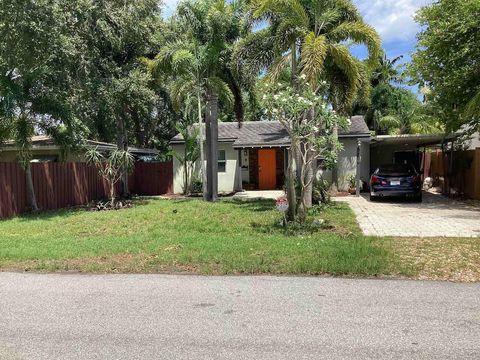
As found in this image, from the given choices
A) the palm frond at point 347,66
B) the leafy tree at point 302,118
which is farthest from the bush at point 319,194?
the leafy tree at point 302,118

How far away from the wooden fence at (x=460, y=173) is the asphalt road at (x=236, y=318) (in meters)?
12.4

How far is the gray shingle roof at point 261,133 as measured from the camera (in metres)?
22.3

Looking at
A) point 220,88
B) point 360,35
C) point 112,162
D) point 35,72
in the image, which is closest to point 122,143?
point 112,162

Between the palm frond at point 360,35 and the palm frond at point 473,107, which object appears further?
the palm frond at point 360,35

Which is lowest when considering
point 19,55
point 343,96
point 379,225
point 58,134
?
point 379,225

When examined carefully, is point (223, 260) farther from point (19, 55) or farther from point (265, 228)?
point (19, 55)

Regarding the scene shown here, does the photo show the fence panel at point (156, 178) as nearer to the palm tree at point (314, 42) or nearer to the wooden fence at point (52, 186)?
the wooden fence at point (52, 186)

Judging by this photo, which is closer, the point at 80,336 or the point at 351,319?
the point at 80,336

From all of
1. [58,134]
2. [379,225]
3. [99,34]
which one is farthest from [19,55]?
[379,225]

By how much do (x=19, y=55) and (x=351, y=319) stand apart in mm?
12447

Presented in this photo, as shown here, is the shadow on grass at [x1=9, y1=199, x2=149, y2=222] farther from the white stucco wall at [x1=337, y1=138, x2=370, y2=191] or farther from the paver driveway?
the white stucco wall at [x1=337, y1=138, x2=370, y2=191]

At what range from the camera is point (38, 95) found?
14586mm

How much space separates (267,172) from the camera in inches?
983

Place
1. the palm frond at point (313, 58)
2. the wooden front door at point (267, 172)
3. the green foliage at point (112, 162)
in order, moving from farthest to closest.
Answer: the wooden front door at point (267, 172) < the green foliage at point (112, 162) < the palm frond at point (313, 58)
